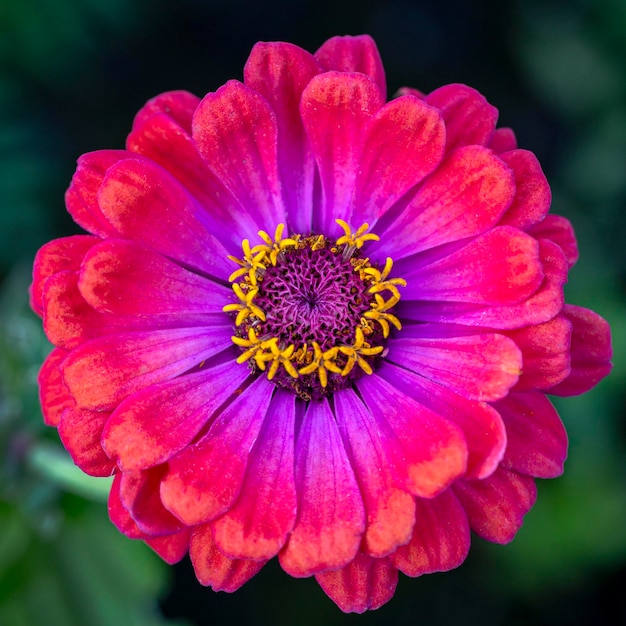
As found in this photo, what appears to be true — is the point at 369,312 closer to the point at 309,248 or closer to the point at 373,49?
the point at 309,248

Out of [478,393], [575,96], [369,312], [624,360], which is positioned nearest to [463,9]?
[575,96]

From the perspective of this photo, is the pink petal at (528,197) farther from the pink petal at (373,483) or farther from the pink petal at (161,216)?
the pink petal at (161,216)

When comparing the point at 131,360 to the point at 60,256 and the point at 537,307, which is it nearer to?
the point at 60,256

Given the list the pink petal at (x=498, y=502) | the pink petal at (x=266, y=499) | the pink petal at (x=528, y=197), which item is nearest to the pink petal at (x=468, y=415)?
the pink petal at (x=498, y=502)

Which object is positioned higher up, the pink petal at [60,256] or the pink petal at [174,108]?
the pink petal at [174,108]

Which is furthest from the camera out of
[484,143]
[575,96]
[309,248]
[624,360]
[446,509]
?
[575,96]

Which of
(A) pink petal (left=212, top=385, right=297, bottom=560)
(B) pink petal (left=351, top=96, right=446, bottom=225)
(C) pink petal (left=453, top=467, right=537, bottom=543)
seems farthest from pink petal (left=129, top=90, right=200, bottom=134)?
(C) pink petal (left=453, top=467, right=537, bottom=543)
